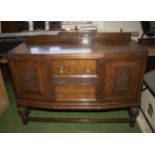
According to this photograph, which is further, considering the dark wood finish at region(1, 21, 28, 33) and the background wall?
the dark wood finish at region(1, 21, 28, 33)

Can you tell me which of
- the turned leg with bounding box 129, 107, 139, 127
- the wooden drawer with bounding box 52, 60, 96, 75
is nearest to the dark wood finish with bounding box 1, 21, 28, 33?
the wooden drawer with bounding box 52, 60, 96, 75

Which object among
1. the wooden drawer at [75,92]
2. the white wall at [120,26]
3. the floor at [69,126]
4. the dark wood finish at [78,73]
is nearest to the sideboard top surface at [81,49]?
the dark wood finish at [78,73]

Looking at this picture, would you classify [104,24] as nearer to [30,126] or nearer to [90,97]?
[90,97]

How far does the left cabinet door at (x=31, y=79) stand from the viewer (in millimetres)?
1350

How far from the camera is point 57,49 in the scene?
1412mm

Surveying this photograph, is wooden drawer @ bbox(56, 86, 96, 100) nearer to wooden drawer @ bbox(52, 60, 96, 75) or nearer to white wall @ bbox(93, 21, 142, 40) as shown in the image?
wooden drawer @ bbox(52, 60, 96, 75)

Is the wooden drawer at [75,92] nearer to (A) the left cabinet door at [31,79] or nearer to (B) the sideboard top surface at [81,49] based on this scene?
(A) the left cabinet door at [31,79]

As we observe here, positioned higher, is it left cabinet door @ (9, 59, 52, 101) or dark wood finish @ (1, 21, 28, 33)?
dark wood finish @ (1, 21, 28, 33)

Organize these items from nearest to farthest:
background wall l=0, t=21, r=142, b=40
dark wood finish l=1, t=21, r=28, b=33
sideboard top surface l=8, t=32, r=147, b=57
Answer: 1. sideboard top surface l=8, t=32, r=147, b=57
2. background wall l=0, t=21, r=142, b=40
3. dark wood finish l=1, t=21, r=28, b=33

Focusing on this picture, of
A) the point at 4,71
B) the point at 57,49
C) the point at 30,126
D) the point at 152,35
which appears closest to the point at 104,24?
the point at 152,35

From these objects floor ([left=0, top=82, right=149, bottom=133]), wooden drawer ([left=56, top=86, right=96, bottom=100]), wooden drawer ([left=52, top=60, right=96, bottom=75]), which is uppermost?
wooden drawer ([left=52, top=60, right=96, bottom=75])

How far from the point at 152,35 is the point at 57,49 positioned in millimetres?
1487

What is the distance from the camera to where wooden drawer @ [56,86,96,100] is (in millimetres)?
1437

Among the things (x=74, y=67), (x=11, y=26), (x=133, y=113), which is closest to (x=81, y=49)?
(x=74, y=67)
